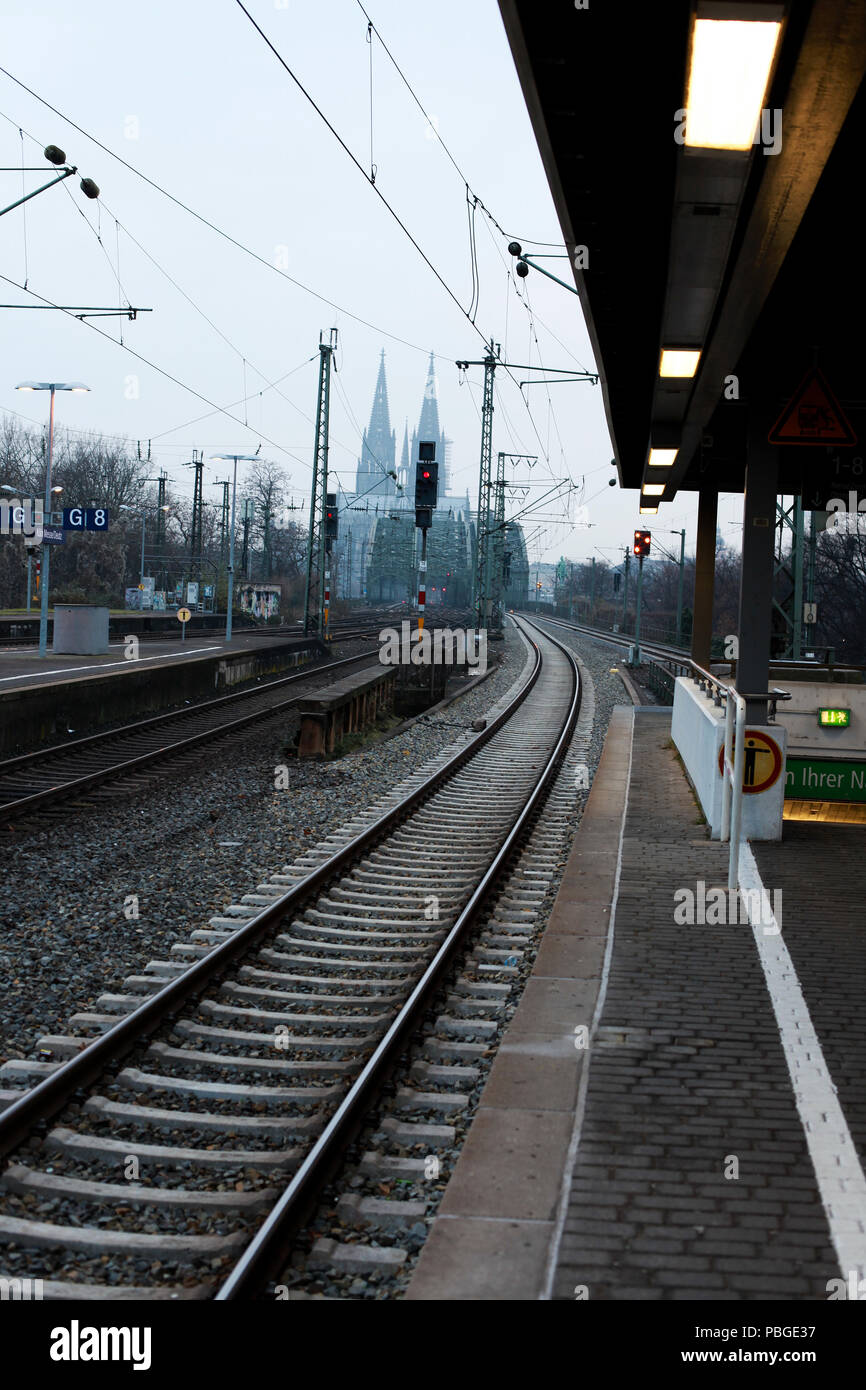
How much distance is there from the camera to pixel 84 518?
25625 mm

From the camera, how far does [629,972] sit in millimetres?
7082

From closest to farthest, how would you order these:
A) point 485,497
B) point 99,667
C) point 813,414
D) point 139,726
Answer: point 813,414 → point 139,726 → point 99,667 → point 485,497

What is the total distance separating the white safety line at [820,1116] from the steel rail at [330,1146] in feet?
6.11

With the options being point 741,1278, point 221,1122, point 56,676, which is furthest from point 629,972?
point 56,676

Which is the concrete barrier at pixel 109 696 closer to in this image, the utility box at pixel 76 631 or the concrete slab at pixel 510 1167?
the utility box at pixel 76 631

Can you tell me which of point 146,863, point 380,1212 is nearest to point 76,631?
point 146,863

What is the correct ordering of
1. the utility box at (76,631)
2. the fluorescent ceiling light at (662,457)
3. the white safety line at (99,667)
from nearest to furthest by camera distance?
1. the fluorescent ceiling light at (662,457)
2. the white safety line at (99,667)
3. the utility box at (76,631)

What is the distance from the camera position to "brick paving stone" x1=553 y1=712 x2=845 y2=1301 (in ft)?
12.7

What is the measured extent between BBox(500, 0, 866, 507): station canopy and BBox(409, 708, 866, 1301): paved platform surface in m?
4.13

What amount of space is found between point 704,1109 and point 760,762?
604cm

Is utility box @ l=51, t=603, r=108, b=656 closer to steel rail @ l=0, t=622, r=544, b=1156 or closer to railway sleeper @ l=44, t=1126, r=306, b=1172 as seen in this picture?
steel rail @ l=0, t=622, r=544, b=1156

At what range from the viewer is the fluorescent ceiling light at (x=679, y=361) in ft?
31.7

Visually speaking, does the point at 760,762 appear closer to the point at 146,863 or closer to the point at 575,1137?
the point at 146,863

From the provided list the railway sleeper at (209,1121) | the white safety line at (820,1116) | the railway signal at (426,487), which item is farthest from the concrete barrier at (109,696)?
the white safety line at (820,1116)
